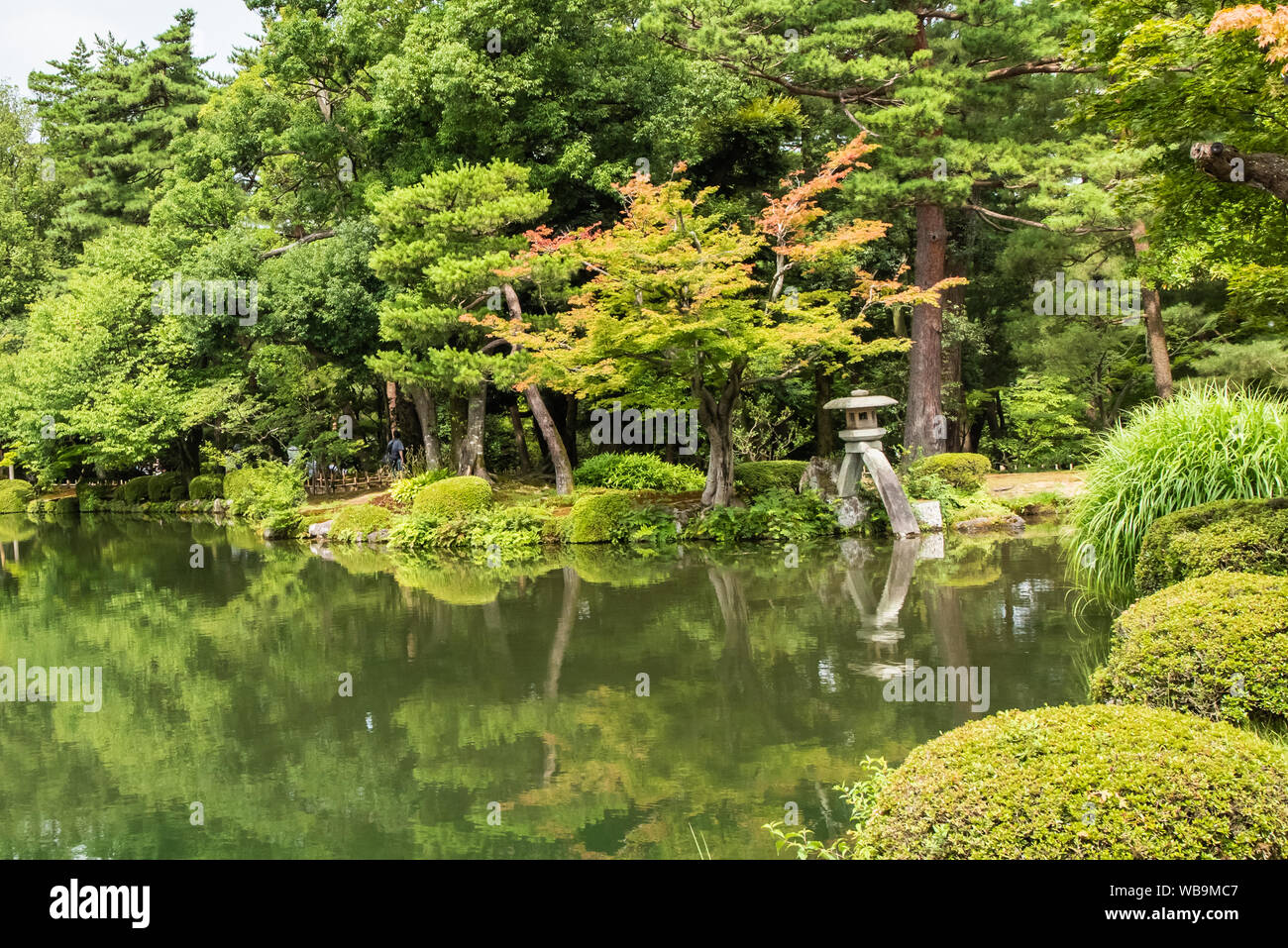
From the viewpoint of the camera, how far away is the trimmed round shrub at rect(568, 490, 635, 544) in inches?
594

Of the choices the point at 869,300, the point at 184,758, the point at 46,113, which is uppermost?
the point at 46,113

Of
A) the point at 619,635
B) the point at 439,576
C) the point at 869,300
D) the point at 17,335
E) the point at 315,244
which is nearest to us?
the point at 619,635

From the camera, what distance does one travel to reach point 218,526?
21500mm

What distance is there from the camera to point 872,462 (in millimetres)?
14398

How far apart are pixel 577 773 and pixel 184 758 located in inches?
99.8

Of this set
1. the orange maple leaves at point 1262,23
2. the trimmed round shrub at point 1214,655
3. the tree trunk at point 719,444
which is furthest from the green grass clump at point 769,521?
the orange maple leaves at point 1262,23

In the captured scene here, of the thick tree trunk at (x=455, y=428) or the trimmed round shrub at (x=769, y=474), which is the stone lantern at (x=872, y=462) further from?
the thick tree trunk at (x=455, y=428)

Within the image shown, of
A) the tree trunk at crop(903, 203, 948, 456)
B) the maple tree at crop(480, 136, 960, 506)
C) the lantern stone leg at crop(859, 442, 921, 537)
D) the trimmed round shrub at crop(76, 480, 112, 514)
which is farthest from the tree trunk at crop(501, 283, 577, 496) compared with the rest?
the trimmed round shrub at crop(76, 480, 112, 514)

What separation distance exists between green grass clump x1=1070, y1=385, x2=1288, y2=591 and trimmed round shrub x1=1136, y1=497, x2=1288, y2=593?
70 centimetres

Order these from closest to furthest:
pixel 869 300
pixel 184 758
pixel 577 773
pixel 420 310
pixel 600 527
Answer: pixel 577 773, pixel 184 758, pixel 869 300, pixel 600 527, pixel 420 310

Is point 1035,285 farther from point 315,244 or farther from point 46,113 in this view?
point 46,113

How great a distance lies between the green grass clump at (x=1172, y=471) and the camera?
7.20 m

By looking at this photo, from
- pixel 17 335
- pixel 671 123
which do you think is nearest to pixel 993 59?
pixel 671 123

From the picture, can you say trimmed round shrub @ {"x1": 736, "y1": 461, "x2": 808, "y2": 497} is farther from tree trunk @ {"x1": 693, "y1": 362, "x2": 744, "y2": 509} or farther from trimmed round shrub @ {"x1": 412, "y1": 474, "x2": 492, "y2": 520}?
trimmed round shrub @ {"x1": 412, "y1": 474, "x2": 492, "y2": 520}
